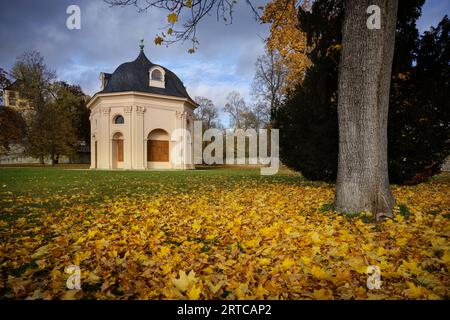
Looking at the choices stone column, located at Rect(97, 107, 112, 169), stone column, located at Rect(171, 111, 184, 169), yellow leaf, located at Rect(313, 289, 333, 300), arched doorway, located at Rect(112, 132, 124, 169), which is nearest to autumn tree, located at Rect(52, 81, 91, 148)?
stone column, located at Rect(97, 107, 112, 169)

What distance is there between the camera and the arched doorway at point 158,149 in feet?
85.8

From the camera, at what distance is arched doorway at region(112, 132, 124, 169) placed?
26.1 metres

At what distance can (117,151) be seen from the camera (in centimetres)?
2644

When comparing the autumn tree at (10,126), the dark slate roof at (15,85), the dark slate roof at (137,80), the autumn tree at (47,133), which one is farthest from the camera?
the dark slate roof at (15,85)

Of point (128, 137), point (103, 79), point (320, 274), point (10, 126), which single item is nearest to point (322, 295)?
point (320, 274)

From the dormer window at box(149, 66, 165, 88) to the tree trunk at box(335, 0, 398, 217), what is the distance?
82.3 feet

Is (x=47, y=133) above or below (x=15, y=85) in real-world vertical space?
below

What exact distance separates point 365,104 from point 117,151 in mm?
25722

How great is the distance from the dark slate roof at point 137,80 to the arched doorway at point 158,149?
419cm

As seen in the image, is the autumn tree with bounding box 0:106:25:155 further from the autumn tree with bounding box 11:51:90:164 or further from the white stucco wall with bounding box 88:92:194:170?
the white stucco wall with bounding box 88:92:194:170

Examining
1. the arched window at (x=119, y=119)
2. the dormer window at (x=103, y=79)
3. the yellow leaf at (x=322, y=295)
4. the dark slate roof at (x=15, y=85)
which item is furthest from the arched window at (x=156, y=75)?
the yellow leaf at (x=322, y=295)

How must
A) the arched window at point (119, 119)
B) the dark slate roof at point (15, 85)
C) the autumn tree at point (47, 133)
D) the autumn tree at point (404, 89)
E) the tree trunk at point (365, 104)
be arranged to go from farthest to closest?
the dark slate roof at point (15, 85) → the autumn tree at point (47, 133) → the arched window at point (119, 119) → the autumn tree at point (404, 89) → the tree trunk at point (365, 104)

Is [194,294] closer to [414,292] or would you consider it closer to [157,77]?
[414,292]

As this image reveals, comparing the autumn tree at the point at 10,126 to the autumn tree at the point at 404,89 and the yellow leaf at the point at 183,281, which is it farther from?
the yellow leaf at the point at 183,281
